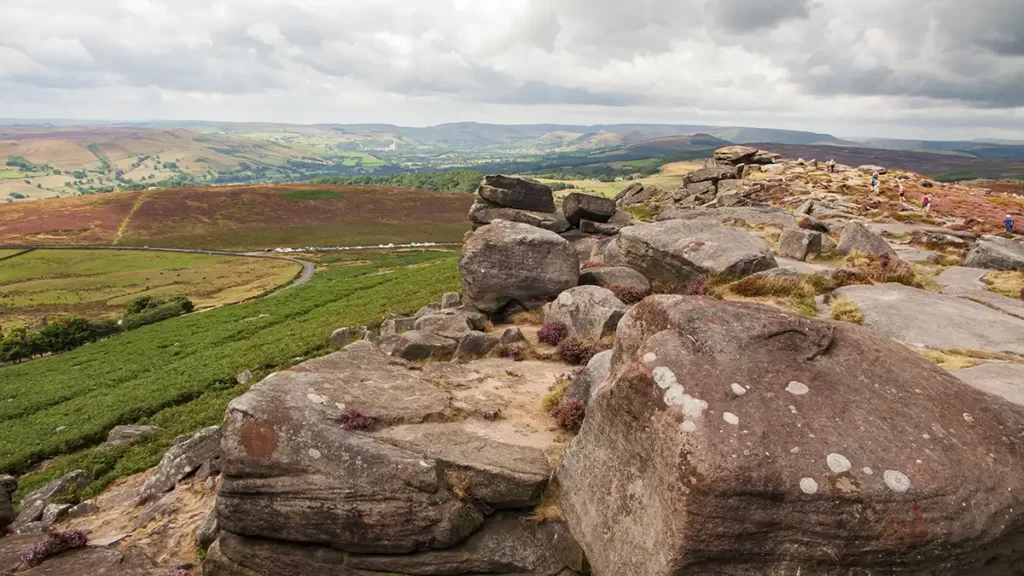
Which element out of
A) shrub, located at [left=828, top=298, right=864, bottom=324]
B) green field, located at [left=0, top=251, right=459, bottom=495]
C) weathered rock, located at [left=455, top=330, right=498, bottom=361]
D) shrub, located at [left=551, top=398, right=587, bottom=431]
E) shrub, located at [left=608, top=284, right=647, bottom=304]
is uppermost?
shrub, located at [left=828, top=298, right=864, bottom=324]

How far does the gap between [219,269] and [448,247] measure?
5240cm

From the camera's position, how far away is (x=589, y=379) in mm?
15227

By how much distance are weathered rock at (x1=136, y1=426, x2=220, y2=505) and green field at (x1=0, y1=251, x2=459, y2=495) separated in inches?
188

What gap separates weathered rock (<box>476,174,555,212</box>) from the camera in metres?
38.5

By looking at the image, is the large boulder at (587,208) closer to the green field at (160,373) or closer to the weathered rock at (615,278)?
the green field at (160,373)

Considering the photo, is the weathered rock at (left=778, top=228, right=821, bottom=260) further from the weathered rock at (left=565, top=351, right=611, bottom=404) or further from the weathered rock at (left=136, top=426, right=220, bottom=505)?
the weathered rock at (left=136, top=426, right=220, bottom=505)

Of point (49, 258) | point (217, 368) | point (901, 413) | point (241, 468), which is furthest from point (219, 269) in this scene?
point (901, 413)

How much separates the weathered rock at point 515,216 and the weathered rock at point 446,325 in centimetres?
1455

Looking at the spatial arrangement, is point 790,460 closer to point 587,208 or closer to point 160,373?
point 587,208

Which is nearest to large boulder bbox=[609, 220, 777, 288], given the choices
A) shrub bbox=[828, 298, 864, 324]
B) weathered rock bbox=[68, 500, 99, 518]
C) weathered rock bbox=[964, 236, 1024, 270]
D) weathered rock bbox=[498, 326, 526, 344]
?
shrub bbox=[828, 298, 864, 324]

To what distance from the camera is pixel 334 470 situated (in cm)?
Answer: 1161

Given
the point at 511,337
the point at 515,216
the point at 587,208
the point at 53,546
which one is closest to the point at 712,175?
the point at 587,208

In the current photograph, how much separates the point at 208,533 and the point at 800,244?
99.1ft

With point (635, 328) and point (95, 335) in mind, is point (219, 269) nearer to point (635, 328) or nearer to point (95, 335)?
point (95, 335)
